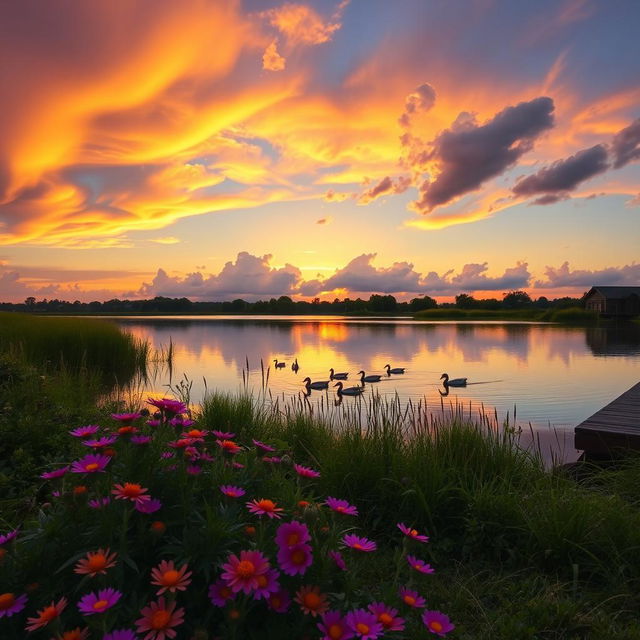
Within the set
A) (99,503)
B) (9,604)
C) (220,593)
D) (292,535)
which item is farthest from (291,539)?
(9,604)

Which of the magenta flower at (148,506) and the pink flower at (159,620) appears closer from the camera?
the pink flower at (159,620)

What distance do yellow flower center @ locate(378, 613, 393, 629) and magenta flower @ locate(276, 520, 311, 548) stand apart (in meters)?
0.41

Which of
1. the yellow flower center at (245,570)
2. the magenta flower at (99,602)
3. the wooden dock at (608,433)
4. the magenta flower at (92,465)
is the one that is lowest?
the wooden dock at (608,433)

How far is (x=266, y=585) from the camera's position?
71.7 inches

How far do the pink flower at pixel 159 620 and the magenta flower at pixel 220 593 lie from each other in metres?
0.14

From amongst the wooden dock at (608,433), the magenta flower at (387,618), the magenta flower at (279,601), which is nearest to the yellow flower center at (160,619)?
the magenta flower at (279,601)

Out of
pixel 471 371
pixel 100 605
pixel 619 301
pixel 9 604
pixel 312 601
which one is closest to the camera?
pixel 100 605

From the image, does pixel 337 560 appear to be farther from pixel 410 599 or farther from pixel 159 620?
pixel 159 620

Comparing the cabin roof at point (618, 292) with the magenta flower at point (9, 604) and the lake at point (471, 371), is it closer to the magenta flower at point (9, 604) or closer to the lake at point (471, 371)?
the lake at point (471, 371)

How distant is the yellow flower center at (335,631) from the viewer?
180 centimetres

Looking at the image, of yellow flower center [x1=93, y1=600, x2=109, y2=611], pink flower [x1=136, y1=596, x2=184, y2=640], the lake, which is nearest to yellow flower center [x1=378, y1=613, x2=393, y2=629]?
pink flower [x1=136, y1=596, x2=184, y2=640]

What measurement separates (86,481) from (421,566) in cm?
154

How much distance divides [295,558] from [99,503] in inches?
32.3

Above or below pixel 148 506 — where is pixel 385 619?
below
